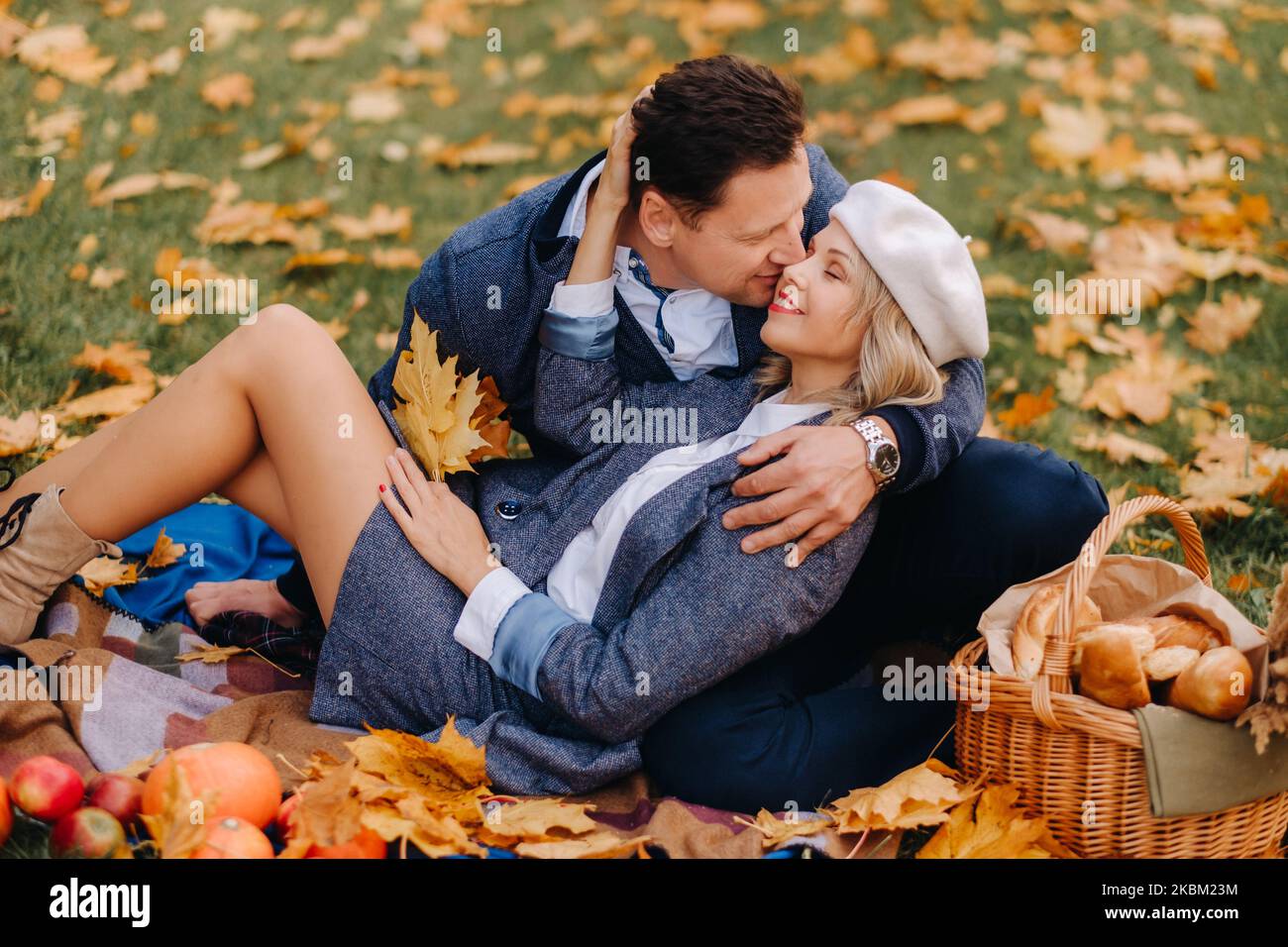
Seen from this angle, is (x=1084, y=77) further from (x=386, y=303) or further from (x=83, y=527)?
(x=83, y=527)

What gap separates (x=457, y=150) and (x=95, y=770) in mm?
3271

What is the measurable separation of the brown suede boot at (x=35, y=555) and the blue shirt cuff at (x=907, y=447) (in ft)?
4.99

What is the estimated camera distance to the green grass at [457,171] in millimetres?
3709

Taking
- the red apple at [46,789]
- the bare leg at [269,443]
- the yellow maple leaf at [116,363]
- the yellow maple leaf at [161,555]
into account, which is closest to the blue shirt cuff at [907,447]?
the bare leg at [269,443]

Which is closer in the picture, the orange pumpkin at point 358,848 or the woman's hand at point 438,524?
the orange pumpkin at point 358,848

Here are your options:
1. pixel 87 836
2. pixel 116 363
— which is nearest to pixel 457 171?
pixel 116 363

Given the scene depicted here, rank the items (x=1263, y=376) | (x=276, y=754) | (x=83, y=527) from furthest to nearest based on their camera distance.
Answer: (x=1263, y=376)
(x=83, y=527)
(x=276, y=754)

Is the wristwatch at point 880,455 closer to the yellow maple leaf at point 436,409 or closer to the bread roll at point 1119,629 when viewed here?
the bread roll at point 1119,629

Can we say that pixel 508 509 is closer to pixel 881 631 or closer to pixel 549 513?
pixel 549 513

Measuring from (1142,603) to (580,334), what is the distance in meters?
1.13

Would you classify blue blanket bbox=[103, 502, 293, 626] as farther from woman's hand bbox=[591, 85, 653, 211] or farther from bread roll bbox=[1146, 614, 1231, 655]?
bread roll bbox=[1146, 614, 1231, 655]

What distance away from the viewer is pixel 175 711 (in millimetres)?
2516
